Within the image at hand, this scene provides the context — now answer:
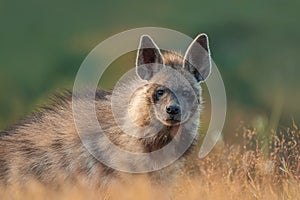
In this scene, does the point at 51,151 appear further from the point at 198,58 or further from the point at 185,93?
the point at 198,58

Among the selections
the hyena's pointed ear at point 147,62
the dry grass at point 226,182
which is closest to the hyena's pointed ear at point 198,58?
the hyena's pointed ear at point 147,62

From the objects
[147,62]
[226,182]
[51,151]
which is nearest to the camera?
[226,182]

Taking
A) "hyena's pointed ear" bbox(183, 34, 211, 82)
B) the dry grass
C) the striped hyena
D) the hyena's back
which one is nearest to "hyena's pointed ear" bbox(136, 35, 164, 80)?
the striped hyena

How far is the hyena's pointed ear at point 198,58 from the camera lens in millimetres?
9575

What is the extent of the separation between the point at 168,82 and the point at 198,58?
1.24 ft

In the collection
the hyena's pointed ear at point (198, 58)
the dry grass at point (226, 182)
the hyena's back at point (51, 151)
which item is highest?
the hyena's pointed ear at point (198, 58)

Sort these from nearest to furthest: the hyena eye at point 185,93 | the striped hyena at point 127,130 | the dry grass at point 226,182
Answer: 1. the dry grass at point 226,182
2. the striped hyena at point 127,130
3. the hyena eye at point 185,93

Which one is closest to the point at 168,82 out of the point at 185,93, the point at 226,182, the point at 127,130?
the point at 185,93

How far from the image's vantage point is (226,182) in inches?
362

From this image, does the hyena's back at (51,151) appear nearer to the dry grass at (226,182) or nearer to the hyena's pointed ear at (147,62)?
the dry grass at (226,182)

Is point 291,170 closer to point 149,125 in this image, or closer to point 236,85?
point 149,125

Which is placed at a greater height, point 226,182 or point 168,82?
point 168,82

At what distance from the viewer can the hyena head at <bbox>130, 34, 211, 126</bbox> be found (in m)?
9.35

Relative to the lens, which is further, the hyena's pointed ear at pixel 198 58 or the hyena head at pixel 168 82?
Result: the hyena's pointed ear at pixel 198 58
